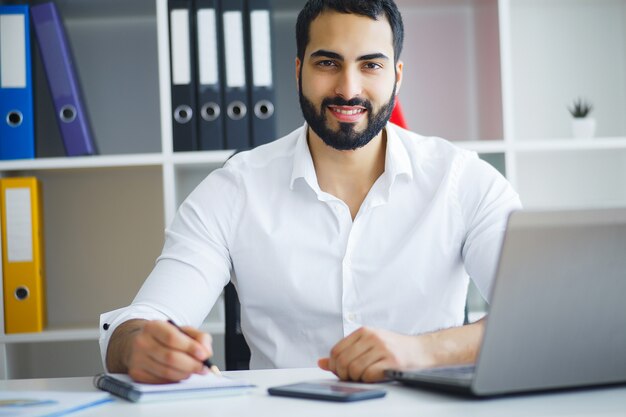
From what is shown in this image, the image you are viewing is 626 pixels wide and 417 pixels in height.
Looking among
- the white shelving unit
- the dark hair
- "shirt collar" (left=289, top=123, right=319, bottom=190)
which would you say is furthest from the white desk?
the white shelving unit

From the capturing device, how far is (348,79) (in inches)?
65.9

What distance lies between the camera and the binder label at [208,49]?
219 centimetres

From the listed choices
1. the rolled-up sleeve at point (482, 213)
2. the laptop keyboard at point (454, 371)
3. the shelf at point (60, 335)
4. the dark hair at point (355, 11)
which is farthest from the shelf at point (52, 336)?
the laptop keyboard at point (454, 371)

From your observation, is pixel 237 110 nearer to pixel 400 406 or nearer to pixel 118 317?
pixel 118 317

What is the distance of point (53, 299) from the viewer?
251cm

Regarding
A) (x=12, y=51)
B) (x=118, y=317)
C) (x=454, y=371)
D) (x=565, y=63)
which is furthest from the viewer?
→ (x=565, y=63)

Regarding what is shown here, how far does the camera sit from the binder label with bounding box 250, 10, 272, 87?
2.19 meters

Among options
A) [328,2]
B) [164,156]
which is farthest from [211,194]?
[164,156]

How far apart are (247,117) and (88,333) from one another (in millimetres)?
729

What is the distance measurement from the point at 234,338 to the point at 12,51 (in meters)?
1.07

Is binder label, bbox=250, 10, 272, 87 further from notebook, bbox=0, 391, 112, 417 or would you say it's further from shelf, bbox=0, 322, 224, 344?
notebook, bbox=0, 391, 112, 417

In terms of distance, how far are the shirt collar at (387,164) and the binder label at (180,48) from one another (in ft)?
2.00

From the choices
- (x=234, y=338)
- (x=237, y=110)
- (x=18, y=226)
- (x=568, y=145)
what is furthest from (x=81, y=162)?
(x=568, y=145)

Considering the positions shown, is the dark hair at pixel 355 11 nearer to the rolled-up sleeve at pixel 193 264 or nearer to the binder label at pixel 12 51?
the rolled-up sleeve at pixel 193 264
